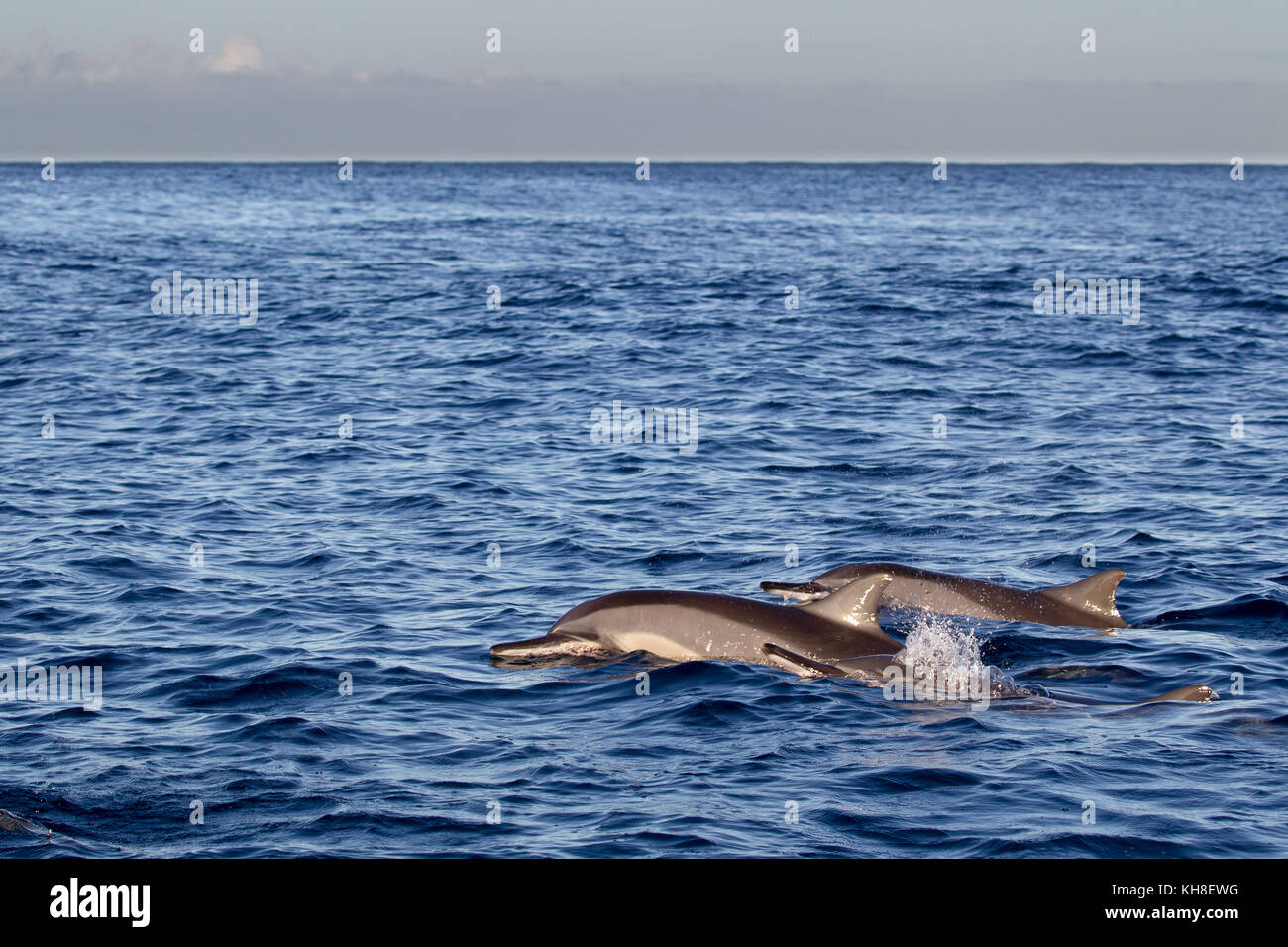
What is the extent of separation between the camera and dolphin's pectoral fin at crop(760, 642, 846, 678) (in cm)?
1347

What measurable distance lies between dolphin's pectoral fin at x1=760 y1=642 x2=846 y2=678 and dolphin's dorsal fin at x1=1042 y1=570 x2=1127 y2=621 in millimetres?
3657

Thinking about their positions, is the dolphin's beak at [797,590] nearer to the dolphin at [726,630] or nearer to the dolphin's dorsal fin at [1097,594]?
the dolphin at [726,630]

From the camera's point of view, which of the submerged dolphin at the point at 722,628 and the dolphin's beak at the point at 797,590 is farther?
the dolphin's beak at the point at 797,590

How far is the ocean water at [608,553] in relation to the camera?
35.0 feet

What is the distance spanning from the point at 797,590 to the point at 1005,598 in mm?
2401

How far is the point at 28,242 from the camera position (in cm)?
6475

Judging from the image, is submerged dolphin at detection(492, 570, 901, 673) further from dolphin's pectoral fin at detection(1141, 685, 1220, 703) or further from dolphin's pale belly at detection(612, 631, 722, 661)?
dolphin's pectoral fin at detection(1141, 685, 1220, 703)

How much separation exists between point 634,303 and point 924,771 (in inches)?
1408

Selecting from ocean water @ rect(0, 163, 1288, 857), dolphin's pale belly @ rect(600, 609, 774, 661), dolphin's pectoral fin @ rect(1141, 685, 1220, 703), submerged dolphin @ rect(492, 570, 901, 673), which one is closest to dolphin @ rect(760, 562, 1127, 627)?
ocean water @ rect(0, 163, 1288, 857)

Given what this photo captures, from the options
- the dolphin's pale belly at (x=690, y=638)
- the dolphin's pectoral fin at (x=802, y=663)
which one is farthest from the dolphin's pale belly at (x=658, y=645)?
the dolphin's pectoral fin at (x=802, y=663)

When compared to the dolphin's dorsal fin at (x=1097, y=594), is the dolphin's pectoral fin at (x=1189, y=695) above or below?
below

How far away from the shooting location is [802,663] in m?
13.6
